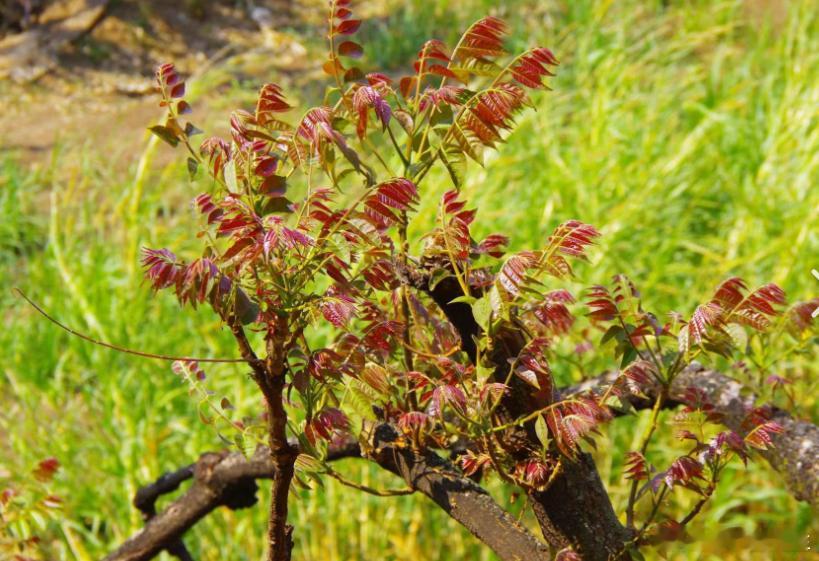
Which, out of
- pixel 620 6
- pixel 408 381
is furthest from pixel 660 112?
pixel 408 381

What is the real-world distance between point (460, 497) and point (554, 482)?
155 mm

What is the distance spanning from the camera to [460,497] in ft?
5.79

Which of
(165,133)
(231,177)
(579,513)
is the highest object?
(165,133)

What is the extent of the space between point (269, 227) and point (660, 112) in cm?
463

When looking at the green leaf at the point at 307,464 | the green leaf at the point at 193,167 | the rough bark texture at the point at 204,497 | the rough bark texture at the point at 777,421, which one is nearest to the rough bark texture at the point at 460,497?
the green leaf at the point at 307,464

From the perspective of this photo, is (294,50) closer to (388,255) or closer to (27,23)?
(27,23)

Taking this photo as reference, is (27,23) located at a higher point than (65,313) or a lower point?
higher

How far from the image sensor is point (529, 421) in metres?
1.71

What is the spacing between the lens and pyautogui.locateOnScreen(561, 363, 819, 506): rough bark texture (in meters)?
1.90

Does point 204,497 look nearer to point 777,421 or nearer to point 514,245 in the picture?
point 777,421


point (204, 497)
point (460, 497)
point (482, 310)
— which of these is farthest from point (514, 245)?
point (482, 310)

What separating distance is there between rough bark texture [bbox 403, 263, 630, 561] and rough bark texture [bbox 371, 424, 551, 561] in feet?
0.17

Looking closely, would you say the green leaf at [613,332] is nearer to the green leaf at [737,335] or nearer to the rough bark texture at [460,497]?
the green leaf at [737,335]

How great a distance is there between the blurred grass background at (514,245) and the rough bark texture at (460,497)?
1.70 metres
